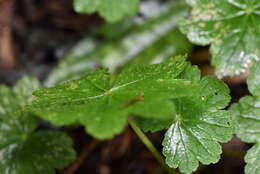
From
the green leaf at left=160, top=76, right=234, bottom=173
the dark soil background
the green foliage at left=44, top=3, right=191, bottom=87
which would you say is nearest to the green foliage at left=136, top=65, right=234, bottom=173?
the green leaf at left=160, top=76, right=234, bottom=173

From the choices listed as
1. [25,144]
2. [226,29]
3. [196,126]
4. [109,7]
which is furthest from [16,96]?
[226,29]

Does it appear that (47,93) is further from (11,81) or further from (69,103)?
(11,81)

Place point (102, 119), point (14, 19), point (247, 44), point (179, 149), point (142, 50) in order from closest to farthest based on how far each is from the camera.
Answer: point (102, 119)
point (179, 149)
point (247, 44)
point (142, 50)
point (14, 19)

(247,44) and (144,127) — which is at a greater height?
(144,127)

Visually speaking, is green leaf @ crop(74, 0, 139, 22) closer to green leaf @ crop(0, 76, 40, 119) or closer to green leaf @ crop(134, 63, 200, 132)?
green leaf @ crop(0, 76, 40, 119)

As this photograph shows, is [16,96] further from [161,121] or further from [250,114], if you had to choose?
[250,114]

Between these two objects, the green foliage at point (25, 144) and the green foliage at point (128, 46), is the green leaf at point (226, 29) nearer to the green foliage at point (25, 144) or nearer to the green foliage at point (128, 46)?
the green foliage at point (128, 46)

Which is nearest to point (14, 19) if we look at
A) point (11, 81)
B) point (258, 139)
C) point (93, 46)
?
point (11, 81)
